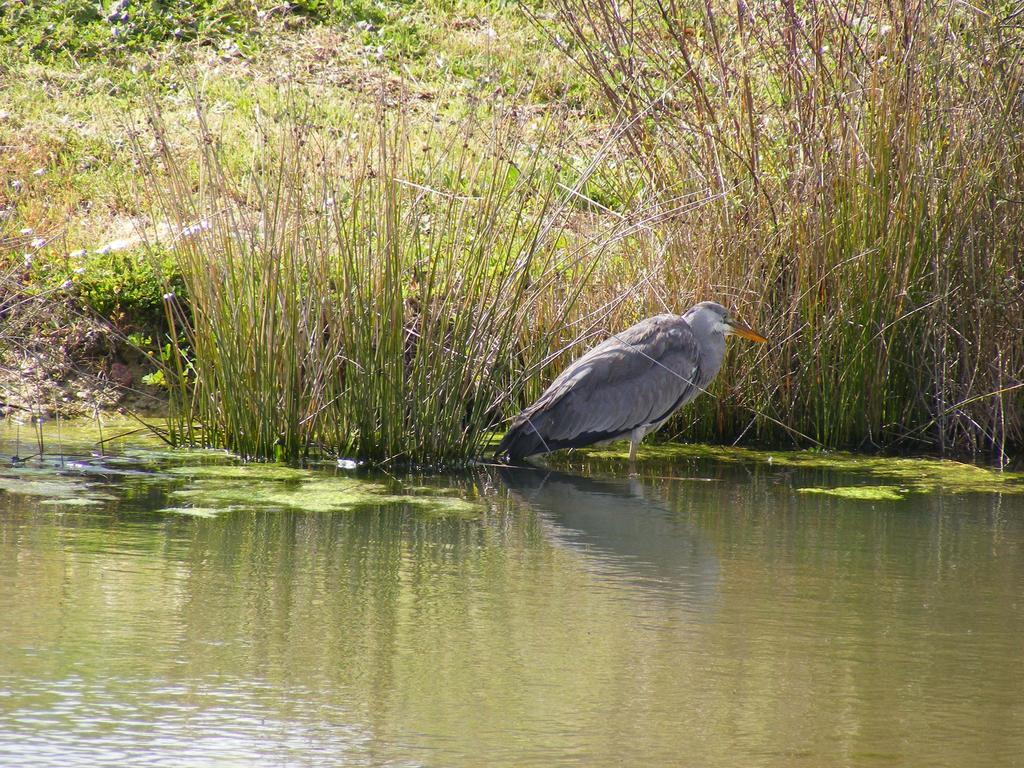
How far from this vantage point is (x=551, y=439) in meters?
6.18

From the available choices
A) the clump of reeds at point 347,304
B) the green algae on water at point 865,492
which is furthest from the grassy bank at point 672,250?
the green algae on water at point 865,492

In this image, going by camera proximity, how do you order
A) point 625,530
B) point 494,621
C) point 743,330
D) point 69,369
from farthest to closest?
point 69,369 < point 743,330 < point 625,530 < point 494,621

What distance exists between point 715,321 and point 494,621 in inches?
121

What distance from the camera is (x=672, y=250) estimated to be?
22.1 feet

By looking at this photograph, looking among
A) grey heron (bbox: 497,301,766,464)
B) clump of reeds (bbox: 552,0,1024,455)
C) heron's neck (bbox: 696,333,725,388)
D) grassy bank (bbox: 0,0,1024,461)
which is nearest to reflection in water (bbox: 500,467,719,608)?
grey heron (bbox: 497,301,766,464)

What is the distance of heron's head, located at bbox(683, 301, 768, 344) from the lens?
634 cm

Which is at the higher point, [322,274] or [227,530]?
[322,274]

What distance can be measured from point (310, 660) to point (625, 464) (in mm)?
3350

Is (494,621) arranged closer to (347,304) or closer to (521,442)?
(347,304)

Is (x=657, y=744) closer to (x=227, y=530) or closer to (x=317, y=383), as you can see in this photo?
(x=227, y=530)

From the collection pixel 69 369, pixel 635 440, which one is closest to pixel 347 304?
pixel 635 440

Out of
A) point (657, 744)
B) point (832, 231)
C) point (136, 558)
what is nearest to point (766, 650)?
point (657, 744)

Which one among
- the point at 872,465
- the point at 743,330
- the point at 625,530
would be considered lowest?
the point at 625,530

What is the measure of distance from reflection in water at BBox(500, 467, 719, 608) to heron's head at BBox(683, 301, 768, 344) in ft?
3.07
